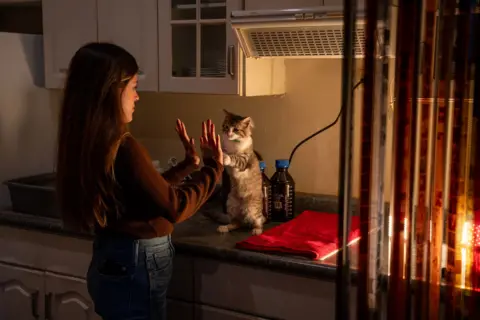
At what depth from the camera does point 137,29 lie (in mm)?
2318

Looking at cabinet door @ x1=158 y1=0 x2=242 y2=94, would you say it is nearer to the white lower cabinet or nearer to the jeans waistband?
the jeans waistband

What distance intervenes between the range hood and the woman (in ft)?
1.16

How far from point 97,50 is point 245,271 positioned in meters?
0.77

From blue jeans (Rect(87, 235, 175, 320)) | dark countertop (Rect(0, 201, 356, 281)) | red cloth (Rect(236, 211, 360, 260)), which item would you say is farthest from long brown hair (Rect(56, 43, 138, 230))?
red cloth (Rect(236, 211, 360, 260))

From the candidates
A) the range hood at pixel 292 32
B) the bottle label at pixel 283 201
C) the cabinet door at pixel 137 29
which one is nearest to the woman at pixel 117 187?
the range hood at pixel 292 32

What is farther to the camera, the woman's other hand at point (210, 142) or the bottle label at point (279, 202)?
the bottle label at point (279, 202)

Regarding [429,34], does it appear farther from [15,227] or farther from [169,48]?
[15,227]

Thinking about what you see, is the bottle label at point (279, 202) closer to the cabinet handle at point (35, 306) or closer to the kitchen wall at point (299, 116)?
the kitchen wall at point (299, 116)

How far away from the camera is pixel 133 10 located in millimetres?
2309

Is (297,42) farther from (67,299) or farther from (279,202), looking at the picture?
(67,299)

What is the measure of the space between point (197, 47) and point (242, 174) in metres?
0.49

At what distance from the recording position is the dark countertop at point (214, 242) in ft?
5.80

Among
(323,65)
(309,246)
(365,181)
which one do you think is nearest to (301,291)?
(309,246)

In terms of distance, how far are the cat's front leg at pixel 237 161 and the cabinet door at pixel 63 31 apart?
791 mm
